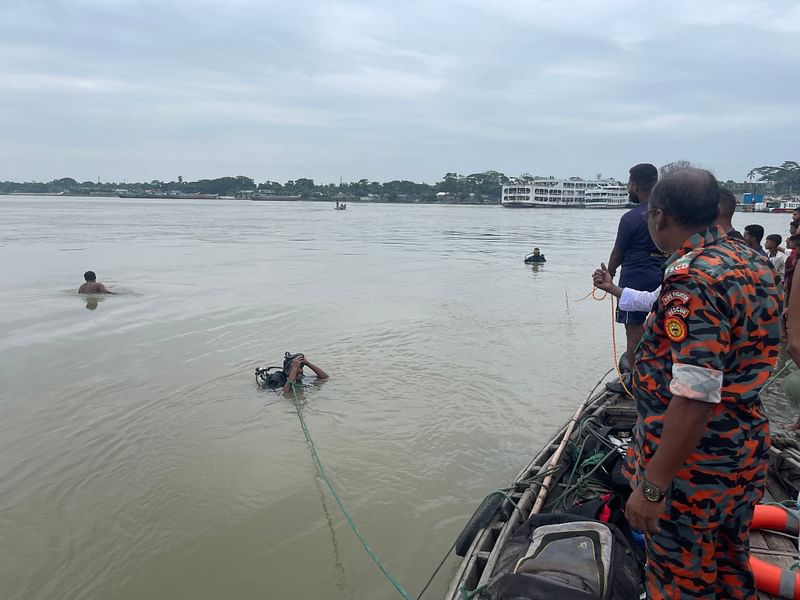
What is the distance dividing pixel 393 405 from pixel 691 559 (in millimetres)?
5848

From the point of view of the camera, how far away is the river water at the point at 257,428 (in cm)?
455


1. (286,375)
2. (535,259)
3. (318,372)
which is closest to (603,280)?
(286,375)

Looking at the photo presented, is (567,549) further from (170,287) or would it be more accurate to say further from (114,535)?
(170,287)

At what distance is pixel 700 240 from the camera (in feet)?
6.63

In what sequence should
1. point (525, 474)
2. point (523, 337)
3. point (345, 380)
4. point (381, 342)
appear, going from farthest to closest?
point (523, 337), point (381, 342), point (345, 380), point (525, 474)

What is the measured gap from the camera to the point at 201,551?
15.2 ft

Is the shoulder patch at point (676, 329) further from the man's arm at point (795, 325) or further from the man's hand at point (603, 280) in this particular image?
the man's arm at point (795, 325)

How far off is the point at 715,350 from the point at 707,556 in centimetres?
86

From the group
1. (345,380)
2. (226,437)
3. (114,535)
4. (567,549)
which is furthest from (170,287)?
A: (567,549)

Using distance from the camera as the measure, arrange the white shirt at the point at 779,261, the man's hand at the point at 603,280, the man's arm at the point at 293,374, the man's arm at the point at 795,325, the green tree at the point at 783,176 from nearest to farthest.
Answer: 1. the man's arm at the point at 795,325
2. the man's hand at the point at 603,280
3. the man's arm at the point at 293,374
4. the white shirt at the point at 779,261
5. the green tree at the point at 783,176

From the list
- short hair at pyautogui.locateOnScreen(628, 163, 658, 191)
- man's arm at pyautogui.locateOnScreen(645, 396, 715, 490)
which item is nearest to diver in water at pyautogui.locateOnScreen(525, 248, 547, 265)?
short hair at pyautogui.locateOnScreen(628, 163, 658, 191)

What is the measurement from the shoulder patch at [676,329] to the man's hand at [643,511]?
597 millimetres

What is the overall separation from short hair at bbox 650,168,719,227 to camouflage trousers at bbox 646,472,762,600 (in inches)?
39.5

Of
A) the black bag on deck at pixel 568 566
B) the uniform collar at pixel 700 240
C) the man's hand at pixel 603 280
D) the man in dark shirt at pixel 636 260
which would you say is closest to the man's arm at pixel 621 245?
the man in dark shirt at pixel 636 260
